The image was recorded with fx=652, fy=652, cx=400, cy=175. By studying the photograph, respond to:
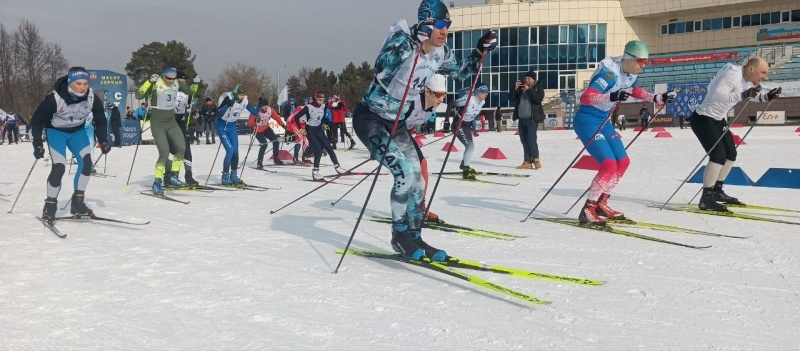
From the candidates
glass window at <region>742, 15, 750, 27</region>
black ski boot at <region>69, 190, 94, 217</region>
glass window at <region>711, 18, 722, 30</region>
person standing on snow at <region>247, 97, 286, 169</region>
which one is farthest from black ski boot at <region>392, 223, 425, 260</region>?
glass window at <region>711, 18, 722, 30</region>

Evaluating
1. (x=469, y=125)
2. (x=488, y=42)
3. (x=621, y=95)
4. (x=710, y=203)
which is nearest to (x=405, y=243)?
(x=488, y=42)

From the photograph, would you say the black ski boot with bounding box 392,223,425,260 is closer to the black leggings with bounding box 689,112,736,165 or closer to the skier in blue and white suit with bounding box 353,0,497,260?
the skier in blue and white suit with bounding box 353,0,497,260

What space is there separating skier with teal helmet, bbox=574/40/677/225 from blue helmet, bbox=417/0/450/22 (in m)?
2.27

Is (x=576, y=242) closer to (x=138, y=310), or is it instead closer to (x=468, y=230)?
(x=468, y=230)

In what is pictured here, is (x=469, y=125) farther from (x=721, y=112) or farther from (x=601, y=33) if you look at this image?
(x=601, y=33)

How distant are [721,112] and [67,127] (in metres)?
7.13

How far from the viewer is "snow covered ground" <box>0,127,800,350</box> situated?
3123 millimetres

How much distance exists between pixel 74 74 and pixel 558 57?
53.8m

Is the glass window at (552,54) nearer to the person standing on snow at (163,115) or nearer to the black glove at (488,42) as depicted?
the person standing on snow at (163,115)

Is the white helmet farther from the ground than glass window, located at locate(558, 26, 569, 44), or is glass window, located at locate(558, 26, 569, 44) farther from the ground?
glass window, located at locate(558, 26, 569, 44)

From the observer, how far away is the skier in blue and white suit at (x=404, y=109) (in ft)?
14.8

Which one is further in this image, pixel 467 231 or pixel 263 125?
pixel 263 125

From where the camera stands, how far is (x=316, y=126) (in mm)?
12602

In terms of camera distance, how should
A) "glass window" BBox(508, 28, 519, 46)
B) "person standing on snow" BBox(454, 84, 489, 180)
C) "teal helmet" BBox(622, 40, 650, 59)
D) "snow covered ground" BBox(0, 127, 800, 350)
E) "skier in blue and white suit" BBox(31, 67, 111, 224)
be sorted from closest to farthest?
"snow covered ground" BBox(0, 127, 800, 350) < "teal helmet" BBox(622, 40, 650, 59) < "skier in blue and white suit" BBox(31, 67, 111, 224) < "person standing on snow" BBox(454, 84, 489, 180) < "glass window" BBox(508, 28, 519, 46)
